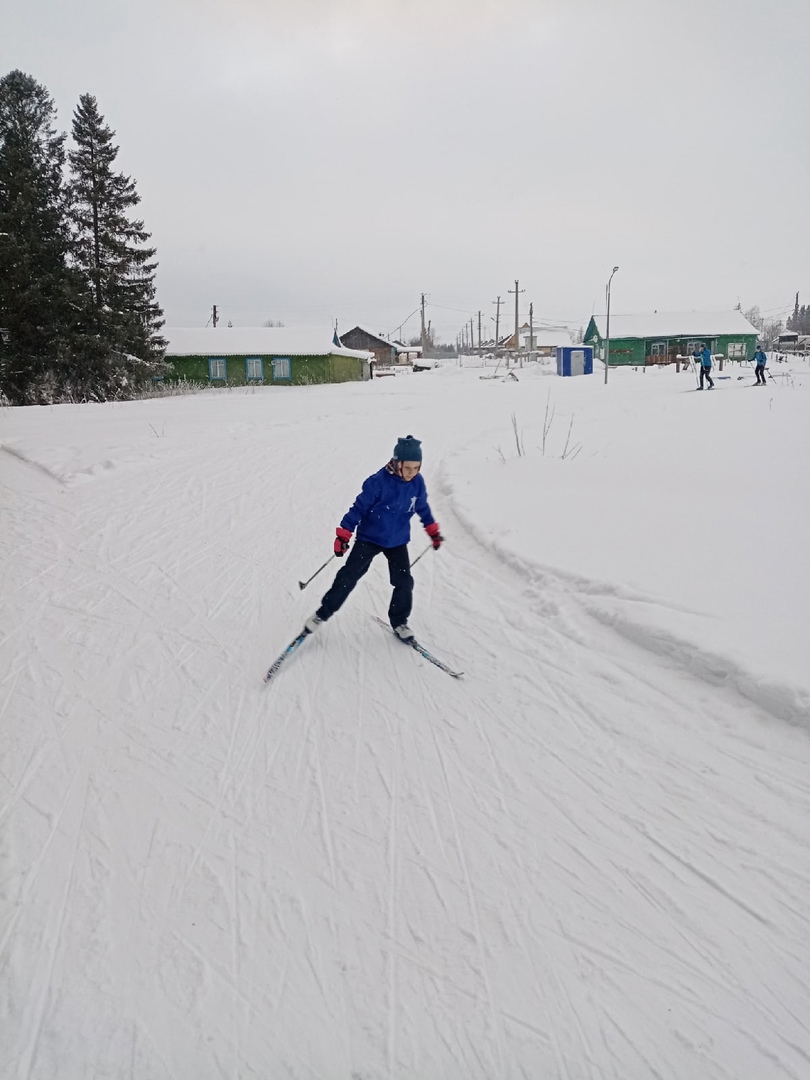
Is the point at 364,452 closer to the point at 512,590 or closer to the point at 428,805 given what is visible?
the point at 512,590

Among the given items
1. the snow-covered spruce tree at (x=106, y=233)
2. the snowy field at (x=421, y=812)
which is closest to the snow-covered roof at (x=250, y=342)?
the snow-covered spruce tree at (x=106, y=233)

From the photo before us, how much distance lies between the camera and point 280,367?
41.4m

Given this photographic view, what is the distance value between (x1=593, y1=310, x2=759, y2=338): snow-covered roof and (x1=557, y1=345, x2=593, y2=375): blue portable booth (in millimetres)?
15321

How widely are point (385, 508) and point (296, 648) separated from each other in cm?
124

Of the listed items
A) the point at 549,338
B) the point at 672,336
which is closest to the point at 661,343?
the point at 672,336

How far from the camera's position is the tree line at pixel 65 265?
28.1m

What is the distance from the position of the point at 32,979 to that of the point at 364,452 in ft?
37.2

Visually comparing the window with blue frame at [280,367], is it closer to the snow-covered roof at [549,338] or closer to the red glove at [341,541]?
the red glove at [341,541]

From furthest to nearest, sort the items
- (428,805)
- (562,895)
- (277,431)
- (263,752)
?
(277,431)
(263,752)
(428,805)
(562,895)

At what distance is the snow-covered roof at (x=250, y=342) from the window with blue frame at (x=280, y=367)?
34 centimetres

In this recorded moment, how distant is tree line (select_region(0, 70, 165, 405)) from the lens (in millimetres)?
28078

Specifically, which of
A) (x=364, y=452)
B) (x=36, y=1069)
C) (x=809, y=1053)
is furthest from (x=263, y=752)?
(x=364, y=452)

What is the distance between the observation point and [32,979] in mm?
2225

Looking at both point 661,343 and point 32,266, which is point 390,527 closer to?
point 32,266
